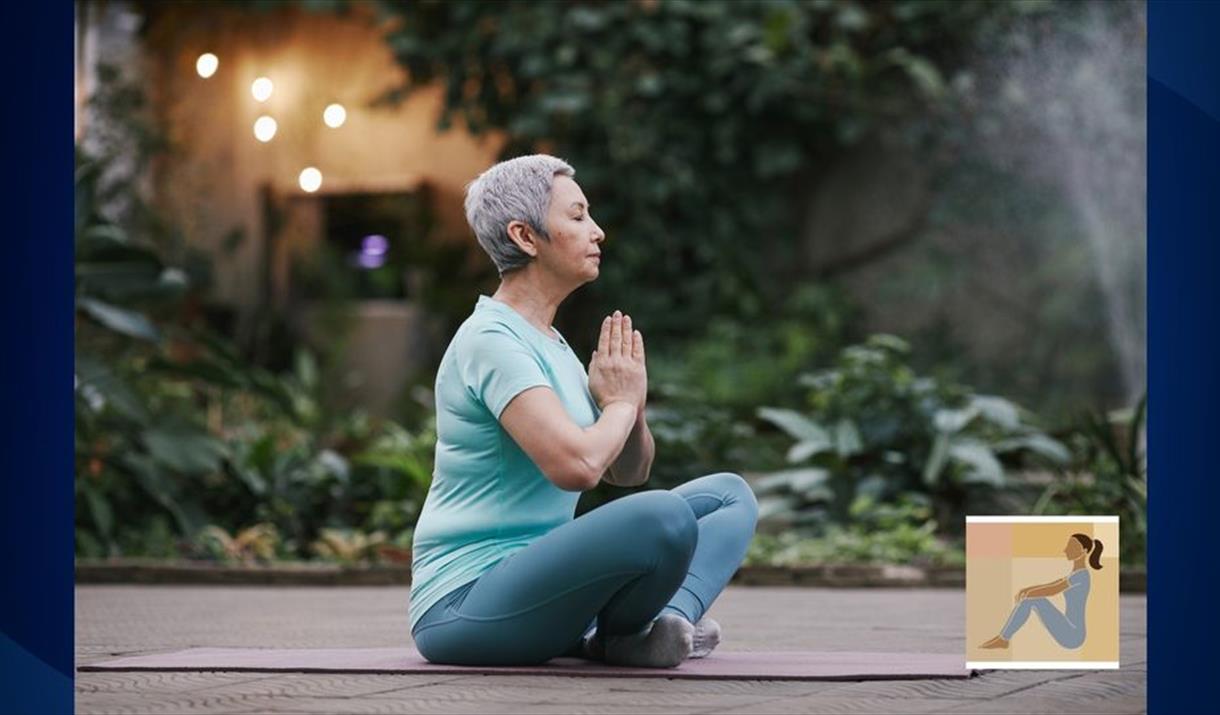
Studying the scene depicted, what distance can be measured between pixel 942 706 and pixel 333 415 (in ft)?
32.2

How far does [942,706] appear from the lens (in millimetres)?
3584

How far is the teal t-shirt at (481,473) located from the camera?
414 cm

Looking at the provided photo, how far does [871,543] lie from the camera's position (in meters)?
8.53

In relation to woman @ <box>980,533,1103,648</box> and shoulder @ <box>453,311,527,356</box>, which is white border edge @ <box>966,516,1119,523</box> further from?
shoulder @ <box>453,311,527,356</box>

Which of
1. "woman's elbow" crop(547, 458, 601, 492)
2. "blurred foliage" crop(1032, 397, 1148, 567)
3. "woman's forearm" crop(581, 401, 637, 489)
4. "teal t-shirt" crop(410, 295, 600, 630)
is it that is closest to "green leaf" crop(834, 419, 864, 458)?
"blurred foliage" crop(1032, 397, 1148, 567)

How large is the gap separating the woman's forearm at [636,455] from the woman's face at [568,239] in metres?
0.34

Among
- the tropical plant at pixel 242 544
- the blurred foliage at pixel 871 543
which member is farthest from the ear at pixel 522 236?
the tropical plant at pixel 242 544

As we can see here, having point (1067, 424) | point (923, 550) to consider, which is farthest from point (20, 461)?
point (1067, 424)

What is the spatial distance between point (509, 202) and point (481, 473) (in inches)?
22.6

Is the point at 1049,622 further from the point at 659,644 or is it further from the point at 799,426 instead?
the point at 799,426

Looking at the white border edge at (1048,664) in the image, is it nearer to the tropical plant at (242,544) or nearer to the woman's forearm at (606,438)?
the woman's forearm at (606,438)

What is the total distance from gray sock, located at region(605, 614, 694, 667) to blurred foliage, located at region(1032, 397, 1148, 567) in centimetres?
442

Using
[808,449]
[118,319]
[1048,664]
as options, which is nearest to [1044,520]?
[1048,664]
